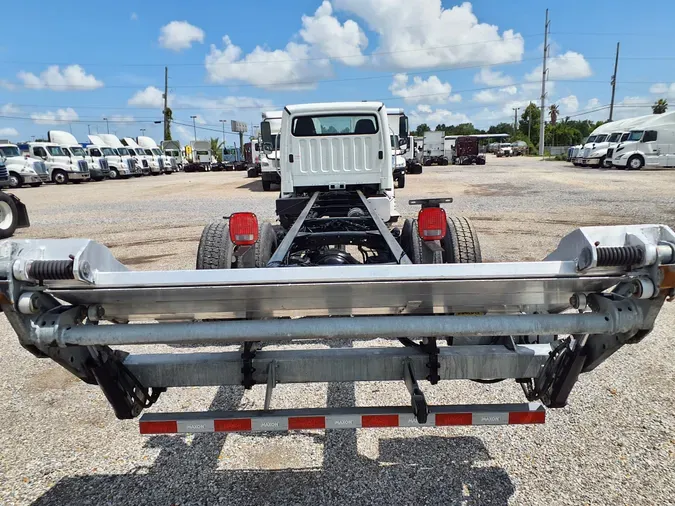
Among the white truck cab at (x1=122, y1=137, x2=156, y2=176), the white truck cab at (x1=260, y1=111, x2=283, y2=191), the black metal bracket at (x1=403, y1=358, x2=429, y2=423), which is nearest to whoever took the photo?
the black metal bracket at (x1=403, y1=358, x2=429, y2=423)

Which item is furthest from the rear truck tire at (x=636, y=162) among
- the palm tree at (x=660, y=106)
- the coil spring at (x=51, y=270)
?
the palm tree at (x=660, y=106)

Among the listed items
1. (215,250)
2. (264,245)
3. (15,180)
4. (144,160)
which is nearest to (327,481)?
(215,250)

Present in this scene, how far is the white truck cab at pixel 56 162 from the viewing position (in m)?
27.1

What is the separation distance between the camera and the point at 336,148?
6859 millimetres

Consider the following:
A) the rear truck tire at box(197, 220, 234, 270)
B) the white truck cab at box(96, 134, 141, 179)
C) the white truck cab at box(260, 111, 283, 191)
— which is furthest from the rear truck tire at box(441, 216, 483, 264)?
the white truck cab at box(96, 134, 141, 179)

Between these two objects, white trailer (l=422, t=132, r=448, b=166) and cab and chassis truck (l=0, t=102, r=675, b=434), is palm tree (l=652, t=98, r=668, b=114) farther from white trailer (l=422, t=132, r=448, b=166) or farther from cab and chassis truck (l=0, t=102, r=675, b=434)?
cab and chassis truck (l=0, t=102, r=675, b=434)

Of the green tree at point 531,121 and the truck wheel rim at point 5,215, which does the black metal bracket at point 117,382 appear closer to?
the truck wheel rim at point 5,215

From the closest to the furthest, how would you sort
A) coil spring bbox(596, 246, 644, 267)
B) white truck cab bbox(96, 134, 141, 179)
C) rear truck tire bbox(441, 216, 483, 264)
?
coil spring bbox(596, 246, 644, 267), rear truck tire bbox(441, 216, 483, 264), white truck cab bbox(96, 134, 141, 179)

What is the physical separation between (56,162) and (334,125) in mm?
26321

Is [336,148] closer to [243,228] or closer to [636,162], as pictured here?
[243,228]

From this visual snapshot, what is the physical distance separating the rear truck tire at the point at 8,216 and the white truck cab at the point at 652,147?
Answer: 92.4 ft

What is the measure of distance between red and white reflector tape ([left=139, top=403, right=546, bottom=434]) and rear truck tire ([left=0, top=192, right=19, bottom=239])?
11013 millimetres

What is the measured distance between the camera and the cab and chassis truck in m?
1.79

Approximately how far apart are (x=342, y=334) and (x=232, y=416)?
→ 675mm
